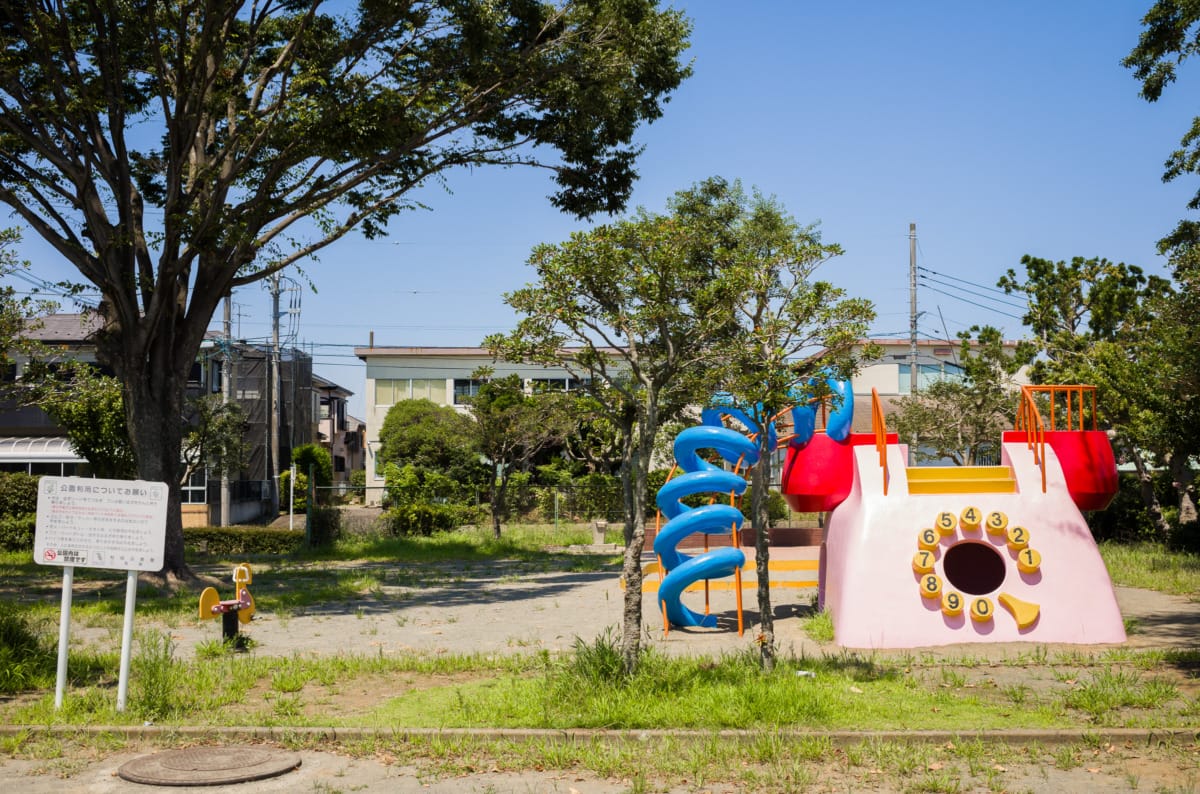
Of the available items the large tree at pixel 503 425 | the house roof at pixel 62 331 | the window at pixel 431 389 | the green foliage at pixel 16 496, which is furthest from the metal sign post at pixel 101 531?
the window at pixel 431 389

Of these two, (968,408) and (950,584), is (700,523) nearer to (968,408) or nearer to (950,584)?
(950,584)

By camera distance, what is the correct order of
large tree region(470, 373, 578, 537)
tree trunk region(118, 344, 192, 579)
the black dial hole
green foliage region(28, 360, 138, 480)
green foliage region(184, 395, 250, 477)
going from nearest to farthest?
the black dial hole → tree trunk region(118, 344, 192, 579) → green foliage region(28, 360, 138, 480) → green foliage region(184, 395, 250, 477) → large tree region(470, 373, 578, 537)

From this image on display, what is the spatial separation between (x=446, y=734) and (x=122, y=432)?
2287 cm

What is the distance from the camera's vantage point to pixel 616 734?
7527 millimetres

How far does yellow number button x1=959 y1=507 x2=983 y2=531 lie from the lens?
12.0 meters

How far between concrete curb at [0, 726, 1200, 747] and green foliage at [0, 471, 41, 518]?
23.7 meters

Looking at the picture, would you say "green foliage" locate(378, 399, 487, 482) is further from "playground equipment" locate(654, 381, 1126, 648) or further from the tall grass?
"playground equipment" locate(654, 381, 1126, 648)

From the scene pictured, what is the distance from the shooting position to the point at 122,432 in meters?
27.4

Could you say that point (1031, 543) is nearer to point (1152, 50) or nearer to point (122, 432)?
point (1152, 50)

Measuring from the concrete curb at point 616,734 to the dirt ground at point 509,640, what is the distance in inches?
9.8

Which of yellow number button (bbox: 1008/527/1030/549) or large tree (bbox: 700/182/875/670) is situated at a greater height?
large tree (bbox: 700/182/875/670)

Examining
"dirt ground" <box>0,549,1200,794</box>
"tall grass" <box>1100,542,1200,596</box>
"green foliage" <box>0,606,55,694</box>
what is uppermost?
"green foliage" <box>0,606,55,694</box>

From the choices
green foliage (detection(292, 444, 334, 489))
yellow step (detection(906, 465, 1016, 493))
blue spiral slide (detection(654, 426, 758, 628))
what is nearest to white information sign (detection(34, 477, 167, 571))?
blue spiral slide (detection(654, 426, 758, 628))

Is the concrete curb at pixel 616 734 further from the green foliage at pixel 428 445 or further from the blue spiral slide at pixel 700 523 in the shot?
the green foliage at pixel 428 445
